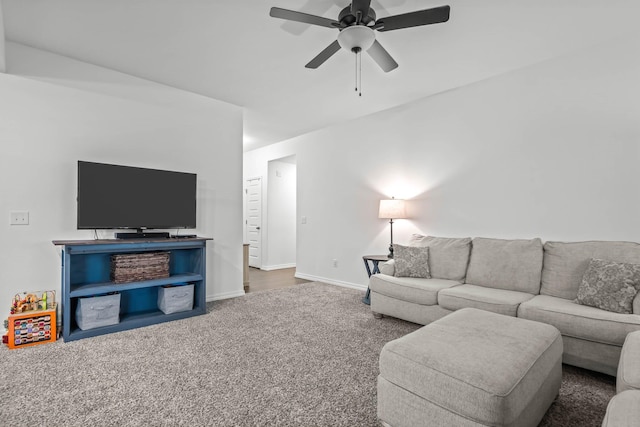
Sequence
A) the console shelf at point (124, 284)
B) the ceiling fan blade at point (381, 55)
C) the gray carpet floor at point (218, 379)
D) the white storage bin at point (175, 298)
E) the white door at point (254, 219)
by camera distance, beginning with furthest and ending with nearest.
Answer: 1. the white door at point (254, 219)
2. the white storage bin at point (175, 298)
3. the console shelf at point (124, 284)
4. the ceiling fan blade at point (381, 55)
5. the gray carpet floor at point (218, 379)

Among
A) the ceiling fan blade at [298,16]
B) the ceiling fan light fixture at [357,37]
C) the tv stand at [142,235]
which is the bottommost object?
the tv stand at [142,235]

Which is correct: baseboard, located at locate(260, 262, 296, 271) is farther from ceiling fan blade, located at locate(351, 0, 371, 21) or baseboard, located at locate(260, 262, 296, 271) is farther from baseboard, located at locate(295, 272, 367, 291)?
ceiling fan blade, located at locate(351, 0, 371, 21)

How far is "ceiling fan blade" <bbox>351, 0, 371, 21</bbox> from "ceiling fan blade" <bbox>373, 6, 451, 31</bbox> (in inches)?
4.5

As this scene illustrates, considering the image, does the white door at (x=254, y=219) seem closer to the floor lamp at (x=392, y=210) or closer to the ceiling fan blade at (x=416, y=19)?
the floor lamp at (x=392, y=210)

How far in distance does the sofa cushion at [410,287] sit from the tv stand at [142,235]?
2279 mm

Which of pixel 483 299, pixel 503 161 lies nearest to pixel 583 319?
pixel 483 299

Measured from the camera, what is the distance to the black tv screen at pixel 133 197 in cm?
296

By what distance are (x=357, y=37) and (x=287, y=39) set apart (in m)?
0.81

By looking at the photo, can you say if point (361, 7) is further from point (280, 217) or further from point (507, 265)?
point (280, 217)

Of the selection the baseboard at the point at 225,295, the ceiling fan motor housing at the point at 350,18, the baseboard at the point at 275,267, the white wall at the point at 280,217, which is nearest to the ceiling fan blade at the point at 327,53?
the ceiling fan motor housing at the point at 350,18

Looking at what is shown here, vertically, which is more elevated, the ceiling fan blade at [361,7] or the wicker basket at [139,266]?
the ceiling fan blade at [361,7]

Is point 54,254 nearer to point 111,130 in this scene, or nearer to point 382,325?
point 111,130

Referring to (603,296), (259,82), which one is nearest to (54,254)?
(259,82)

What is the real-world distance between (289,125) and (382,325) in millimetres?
3443
